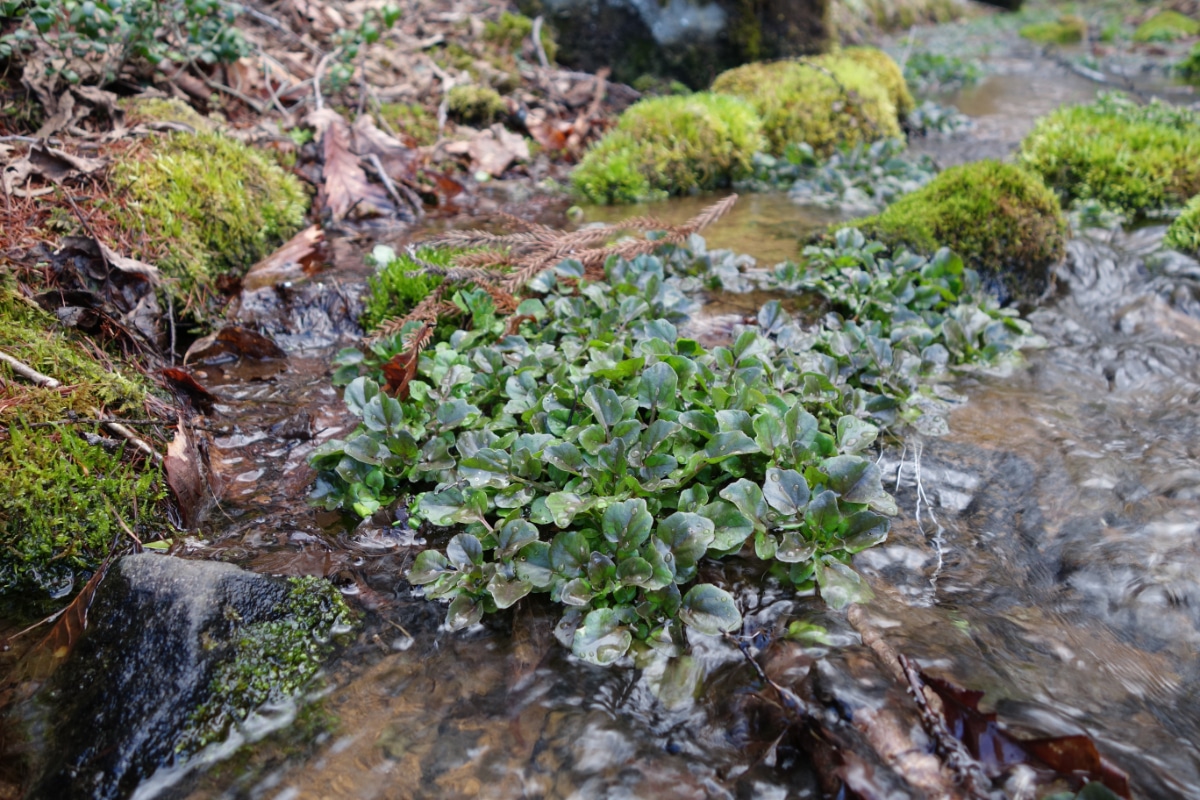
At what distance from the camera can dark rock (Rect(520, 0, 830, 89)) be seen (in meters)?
8.80

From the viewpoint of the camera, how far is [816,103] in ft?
23.2

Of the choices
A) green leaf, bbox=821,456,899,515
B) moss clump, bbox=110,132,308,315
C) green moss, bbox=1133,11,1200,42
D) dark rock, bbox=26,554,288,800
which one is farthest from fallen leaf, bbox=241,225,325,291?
green moss, bbox=1133,11,1200,42

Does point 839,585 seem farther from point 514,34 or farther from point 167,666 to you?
point 514,34

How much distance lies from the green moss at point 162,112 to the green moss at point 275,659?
3569mm

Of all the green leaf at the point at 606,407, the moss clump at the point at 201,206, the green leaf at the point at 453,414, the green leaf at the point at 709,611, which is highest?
the moss clump at the point at 201,206

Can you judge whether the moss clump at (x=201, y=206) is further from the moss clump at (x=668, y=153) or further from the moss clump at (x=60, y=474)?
the moss clump at (x=668, y=153)

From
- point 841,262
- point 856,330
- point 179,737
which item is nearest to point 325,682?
point 179,737

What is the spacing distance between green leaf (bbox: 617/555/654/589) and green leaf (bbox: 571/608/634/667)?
99mm

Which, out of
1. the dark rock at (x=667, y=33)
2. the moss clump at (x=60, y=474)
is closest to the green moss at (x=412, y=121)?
the dark rock at (x=667, y=33)

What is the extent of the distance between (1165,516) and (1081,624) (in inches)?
28.0

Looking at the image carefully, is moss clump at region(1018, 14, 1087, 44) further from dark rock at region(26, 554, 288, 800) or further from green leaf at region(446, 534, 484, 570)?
dark rock at region(26, 554, 288, 800)

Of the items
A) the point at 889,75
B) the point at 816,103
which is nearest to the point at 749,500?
the point at 816,103

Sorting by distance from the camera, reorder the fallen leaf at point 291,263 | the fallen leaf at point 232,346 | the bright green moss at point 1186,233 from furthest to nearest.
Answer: the bright green moss at point 1186,233 → the fallen leaf at point 291,263 → the fallen leaf at point 232,346

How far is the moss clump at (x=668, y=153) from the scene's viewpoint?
5.93 m
